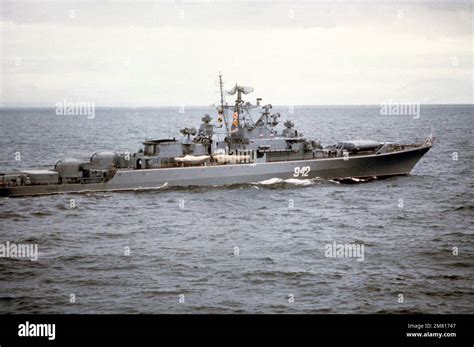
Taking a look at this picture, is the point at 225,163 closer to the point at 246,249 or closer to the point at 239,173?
the point at 239,173

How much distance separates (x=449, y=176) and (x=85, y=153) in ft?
145

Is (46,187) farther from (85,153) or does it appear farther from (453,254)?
(85,153)

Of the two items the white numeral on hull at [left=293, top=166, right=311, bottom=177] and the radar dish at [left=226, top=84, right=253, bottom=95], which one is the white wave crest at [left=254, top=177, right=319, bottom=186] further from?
the radar dish at [left=226, top=84, right=253, bottom=95]

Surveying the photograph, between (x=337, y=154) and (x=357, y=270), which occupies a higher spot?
(x=337, y=154)

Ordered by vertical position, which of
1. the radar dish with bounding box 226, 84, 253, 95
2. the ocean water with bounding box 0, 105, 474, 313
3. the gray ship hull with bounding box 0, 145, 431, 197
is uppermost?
the radar dish with bounding box 226, 84, 253, 95

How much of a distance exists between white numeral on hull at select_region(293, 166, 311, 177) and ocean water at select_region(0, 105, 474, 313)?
906mm

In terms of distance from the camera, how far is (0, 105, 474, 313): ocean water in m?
20.8

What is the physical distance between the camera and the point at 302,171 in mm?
47000

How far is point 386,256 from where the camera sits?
26.2 metres

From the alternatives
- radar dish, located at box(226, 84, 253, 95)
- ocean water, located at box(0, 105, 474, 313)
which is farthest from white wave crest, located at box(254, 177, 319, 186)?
radar dish, located at box(226, 84, 253, 95)

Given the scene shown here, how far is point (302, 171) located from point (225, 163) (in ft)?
20.4

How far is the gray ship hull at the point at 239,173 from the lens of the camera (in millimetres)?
42281
